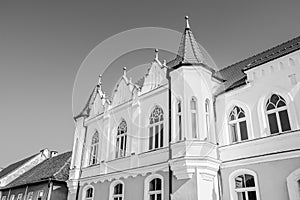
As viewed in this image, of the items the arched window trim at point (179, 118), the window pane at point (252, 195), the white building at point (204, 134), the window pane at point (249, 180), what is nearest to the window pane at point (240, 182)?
the white building at point (204, 134)

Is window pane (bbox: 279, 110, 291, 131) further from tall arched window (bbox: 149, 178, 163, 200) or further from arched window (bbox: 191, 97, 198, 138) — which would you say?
tall arched window (bbox: 149, 178, 163, 200)

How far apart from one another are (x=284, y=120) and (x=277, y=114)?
1.30 feet

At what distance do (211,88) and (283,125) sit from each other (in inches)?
158

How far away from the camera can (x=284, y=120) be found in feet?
36.4

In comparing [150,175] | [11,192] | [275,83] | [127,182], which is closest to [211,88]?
[275,83]

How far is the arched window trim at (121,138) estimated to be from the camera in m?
16.2

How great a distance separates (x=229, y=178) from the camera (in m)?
11.8

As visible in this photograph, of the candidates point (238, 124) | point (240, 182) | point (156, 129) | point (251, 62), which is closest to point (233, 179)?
point (240, 182)

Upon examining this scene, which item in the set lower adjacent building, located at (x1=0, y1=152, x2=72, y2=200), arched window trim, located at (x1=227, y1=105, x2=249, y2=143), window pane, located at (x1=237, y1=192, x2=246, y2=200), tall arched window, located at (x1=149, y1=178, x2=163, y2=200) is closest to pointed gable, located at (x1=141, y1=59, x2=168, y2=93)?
arched window trim, located at (x1=227, y1=105, x2=249, y2=143)

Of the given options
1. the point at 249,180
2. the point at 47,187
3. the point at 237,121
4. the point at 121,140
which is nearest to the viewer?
the point at 249,180

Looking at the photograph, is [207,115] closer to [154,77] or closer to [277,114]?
[277,114]

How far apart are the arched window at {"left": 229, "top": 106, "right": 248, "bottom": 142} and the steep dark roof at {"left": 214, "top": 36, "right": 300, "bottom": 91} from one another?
1.31 meters

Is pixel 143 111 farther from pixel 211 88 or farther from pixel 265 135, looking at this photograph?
pixel 265 135

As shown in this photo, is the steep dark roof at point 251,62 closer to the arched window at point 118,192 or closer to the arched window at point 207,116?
the arched window at point 207,116
